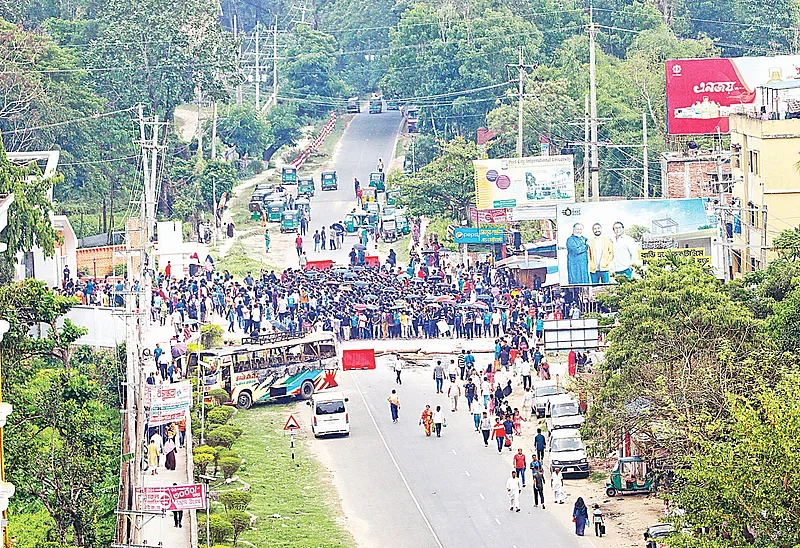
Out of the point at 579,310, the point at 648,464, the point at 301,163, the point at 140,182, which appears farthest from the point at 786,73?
the point at 301,163

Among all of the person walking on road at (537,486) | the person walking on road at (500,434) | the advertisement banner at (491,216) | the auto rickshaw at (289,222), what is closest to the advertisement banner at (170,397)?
the person walking on road at (537,486)

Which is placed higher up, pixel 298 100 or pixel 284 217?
pixel 298 100

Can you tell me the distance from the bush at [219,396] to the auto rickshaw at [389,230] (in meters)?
30.7

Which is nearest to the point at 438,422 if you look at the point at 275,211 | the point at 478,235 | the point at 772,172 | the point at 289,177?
the point at 772,172

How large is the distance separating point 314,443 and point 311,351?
438 centimetres

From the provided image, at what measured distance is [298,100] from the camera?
370ft

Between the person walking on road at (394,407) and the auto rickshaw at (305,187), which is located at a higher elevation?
the auto rickshaw at (305,187)

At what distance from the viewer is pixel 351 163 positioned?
10431 cm

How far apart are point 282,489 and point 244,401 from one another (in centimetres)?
882

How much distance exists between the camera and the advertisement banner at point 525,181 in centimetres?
6356

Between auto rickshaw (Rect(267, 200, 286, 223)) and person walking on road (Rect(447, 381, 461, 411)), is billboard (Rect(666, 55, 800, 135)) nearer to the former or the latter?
person walking on road (Rect(447, 381, 461, 411))

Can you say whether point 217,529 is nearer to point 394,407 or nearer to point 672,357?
point 672,357

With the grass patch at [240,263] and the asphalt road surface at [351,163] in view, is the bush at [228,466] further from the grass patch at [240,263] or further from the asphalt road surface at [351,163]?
the asphalt road surface at [351,163]

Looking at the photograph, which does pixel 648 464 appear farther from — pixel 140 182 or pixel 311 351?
pixel 140 182
